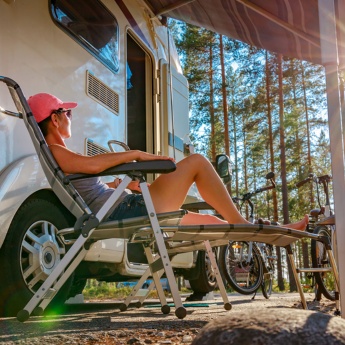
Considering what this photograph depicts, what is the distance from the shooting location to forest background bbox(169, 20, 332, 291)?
2044 cm

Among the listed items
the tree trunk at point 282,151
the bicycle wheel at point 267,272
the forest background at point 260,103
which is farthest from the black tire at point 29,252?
the forest background at point 260,103

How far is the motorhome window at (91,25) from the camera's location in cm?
375

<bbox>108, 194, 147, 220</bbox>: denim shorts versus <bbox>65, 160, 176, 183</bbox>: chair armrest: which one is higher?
<bbox>65, 160, 176, 183</bbox>: chair armrest

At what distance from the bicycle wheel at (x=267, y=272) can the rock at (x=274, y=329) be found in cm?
551

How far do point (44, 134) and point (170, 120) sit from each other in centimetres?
232

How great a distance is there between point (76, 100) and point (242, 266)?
3.59 meters

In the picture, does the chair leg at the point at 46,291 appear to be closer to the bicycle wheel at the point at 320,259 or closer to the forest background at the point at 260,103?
the bicycle wheel at the point at 320,259

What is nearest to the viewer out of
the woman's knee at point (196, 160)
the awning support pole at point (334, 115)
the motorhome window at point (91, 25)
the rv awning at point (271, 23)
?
the awning support pole at point (334, 115)

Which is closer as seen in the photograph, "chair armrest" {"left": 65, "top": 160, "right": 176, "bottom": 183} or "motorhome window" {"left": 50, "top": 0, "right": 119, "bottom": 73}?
"chair armrest" {"left": 65, "top": 160, "right": 176, "bottom": 183}

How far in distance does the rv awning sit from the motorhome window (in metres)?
0.85

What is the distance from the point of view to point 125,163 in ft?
9.34

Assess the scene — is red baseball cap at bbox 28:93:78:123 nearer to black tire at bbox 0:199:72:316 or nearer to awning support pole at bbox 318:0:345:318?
black tire at bbox 0:199:72:316

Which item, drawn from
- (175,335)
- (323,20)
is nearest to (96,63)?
(323,20)

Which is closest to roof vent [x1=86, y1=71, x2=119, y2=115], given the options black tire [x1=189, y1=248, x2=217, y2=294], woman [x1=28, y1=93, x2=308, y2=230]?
woman [x1=28, y1=93, x2=308, y2=230]
